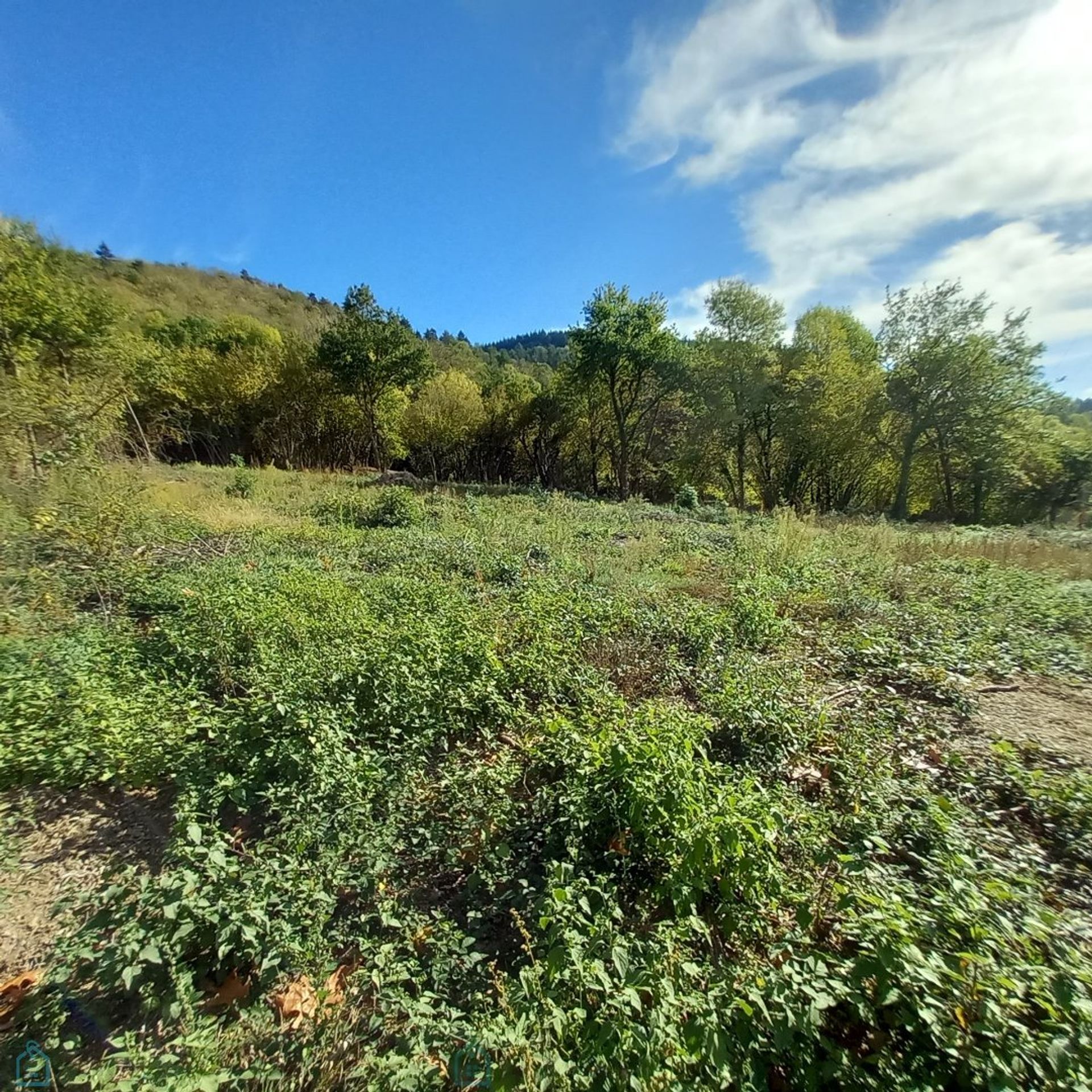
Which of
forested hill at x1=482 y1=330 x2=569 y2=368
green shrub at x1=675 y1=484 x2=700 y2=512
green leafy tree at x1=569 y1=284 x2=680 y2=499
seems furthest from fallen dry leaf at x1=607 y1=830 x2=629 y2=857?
forested hill at x1=482 y1=330 x2=569 y2=368

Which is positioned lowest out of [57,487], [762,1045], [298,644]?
[762,1045]

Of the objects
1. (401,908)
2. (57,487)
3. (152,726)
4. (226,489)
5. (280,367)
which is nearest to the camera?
(401,908)

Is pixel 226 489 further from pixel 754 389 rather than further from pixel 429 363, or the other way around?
pixel 754 389

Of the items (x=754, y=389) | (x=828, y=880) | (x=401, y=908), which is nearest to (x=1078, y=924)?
(x=828, y=880)

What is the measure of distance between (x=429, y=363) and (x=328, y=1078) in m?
28.9

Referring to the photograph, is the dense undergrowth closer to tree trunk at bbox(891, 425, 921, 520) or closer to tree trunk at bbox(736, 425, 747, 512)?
tree trunk at bbox(891, 425, 921, 520)

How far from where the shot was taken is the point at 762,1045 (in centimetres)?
183

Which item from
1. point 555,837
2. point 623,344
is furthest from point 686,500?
→ point 555,837

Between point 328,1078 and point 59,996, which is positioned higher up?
point 59,996

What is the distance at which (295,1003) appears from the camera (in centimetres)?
225

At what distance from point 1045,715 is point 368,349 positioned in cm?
2751
